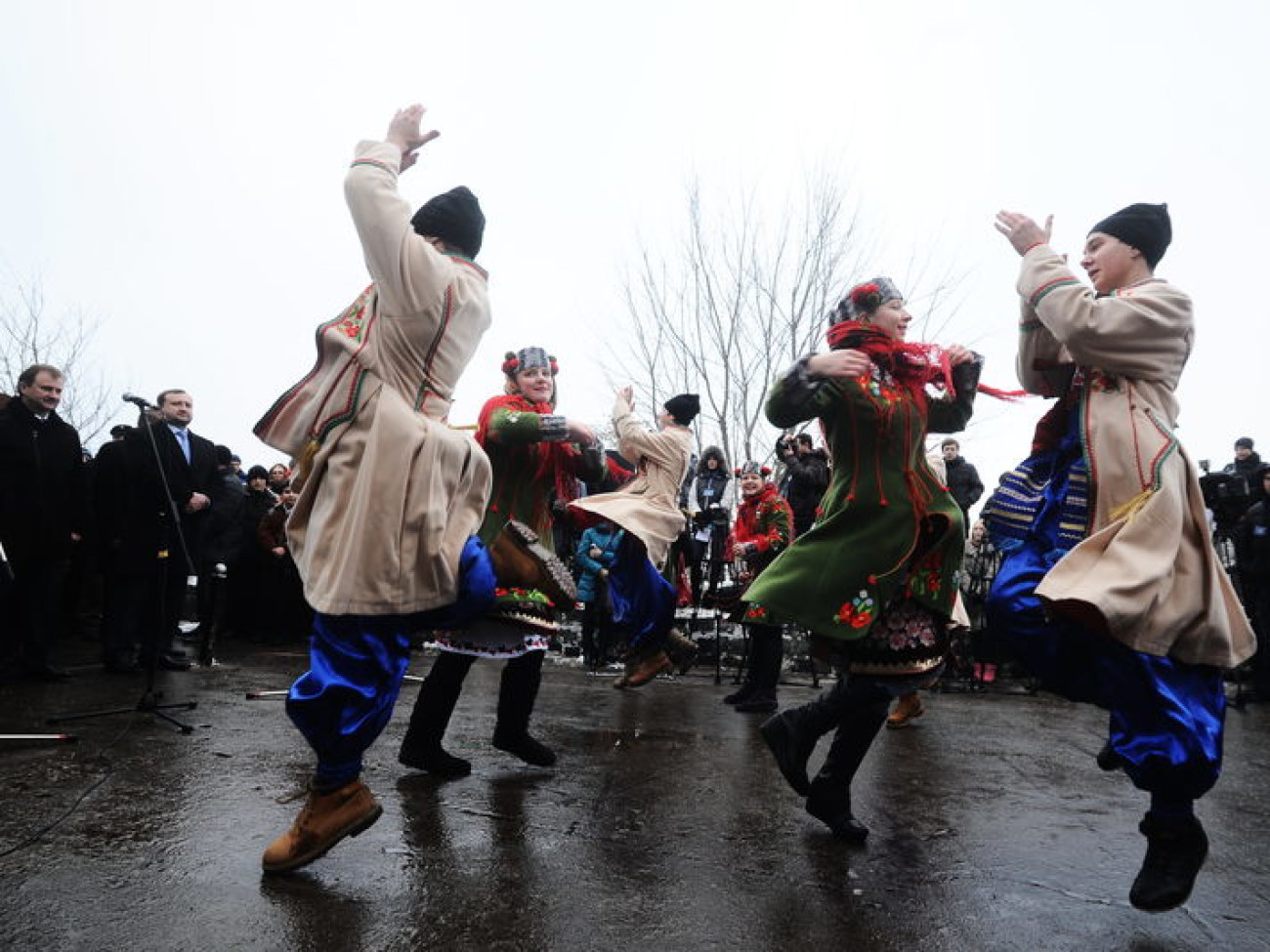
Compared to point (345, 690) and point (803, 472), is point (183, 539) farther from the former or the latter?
point (803, 472)

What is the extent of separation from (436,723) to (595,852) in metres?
1.08

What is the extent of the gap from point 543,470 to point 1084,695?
86.5 inches

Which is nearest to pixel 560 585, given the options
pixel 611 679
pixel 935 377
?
pixel 935 377

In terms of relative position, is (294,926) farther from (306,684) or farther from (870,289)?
(870,289)

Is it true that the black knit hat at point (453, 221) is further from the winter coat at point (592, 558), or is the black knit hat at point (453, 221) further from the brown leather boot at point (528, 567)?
the winter coat at point (592, 558)

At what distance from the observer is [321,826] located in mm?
2518

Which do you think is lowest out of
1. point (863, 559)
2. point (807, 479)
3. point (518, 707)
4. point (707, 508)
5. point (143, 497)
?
point (518, 707)

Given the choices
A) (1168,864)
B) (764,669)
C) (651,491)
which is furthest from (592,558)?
(1168,864)

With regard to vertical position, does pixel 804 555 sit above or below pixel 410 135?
below

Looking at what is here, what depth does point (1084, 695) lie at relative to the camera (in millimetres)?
2660

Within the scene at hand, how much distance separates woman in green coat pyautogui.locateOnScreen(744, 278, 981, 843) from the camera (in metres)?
3.12

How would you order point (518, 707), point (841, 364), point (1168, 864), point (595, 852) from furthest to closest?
point (518, 707)
point (841, 364)
point (595, 852)
point (1168, 864)

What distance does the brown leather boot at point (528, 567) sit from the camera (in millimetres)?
3680

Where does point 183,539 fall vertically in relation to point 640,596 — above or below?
above
